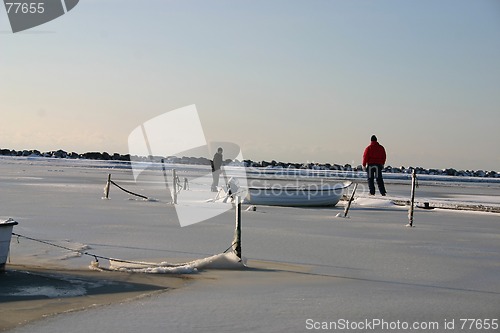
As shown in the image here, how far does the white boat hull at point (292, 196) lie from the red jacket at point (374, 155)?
2.01m

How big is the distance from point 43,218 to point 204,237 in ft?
14.8

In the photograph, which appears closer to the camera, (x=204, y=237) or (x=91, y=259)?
(x=91, y=259)

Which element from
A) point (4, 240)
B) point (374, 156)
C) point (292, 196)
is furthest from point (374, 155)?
point (4, 240)

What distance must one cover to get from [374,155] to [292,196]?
3185 millimetres

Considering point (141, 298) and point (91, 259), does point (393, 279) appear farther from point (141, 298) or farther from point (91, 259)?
point (91, 259)

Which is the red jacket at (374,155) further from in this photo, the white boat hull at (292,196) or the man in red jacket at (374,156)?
the white boat hull at (292,196)

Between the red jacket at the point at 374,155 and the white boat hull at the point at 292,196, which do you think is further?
the white boat hull at the point at 292,196

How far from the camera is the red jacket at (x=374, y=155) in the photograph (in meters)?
20.5

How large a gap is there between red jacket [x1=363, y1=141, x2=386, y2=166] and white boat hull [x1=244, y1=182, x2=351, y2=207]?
201cm

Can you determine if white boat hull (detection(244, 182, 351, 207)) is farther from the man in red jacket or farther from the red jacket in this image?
the red jacket

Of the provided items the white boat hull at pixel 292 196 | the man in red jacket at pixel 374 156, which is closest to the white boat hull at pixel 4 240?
the white boat hull at pixel 292 196

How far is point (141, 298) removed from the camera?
6.33 metres

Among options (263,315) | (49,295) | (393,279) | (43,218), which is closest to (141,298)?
(49,295)

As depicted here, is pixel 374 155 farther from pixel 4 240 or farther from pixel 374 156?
pixel 4 240
